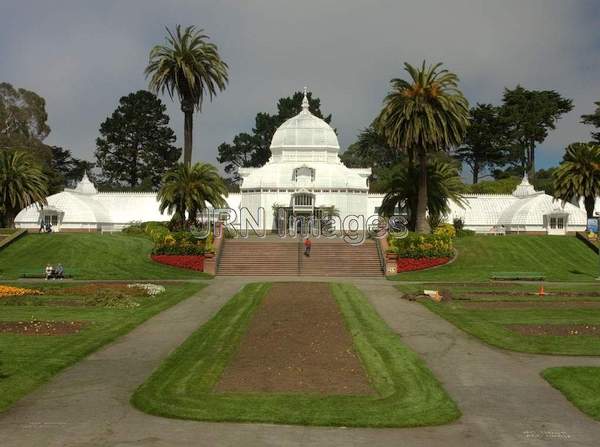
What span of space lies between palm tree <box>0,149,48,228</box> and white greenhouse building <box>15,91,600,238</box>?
9.50 m

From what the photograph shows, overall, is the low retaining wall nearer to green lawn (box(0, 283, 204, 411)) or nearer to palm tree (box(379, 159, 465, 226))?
palm tree (box(379, 159, 465, 226))

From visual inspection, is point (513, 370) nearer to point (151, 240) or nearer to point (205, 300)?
point (205, 300)

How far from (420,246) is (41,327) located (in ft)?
101

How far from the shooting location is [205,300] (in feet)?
107

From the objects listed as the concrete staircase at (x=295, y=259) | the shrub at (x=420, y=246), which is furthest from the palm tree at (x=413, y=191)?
the shrub at (x=420, y=246)

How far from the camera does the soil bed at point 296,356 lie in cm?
1544

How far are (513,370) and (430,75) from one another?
121 ft

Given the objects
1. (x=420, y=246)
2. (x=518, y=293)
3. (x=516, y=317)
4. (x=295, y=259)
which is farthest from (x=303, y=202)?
(x=516, y=317)

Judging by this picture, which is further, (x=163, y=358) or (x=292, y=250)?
(x=292, y=250)

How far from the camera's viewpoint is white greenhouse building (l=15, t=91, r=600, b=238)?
227 feet

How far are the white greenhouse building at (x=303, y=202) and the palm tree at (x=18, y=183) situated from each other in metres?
9.50

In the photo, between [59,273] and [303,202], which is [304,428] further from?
[303,202]

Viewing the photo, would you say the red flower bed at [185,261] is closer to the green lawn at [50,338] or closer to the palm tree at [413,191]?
the green lawn at [50,338]

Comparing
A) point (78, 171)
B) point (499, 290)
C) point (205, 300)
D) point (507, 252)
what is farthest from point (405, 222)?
point (78, 171)
